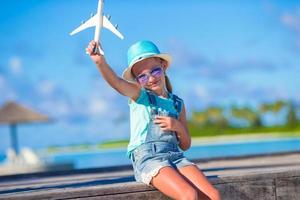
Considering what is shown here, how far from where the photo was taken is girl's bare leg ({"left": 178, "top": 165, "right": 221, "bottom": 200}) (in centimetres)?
354

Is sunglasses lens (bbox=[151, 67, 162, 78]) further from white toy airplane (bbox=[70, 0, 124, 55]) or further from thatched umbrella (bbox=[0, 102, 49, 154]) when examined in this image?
thatched umbrella (bbox=[0, 102, 49, 154])

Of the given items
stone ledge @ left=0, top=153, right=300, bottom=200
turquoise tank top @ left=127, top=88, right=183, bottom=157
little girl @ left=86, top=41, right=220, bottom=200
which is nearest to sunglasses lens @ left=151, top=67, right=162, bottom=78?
little girl @ left=86, top=41, right=220, bottom=200

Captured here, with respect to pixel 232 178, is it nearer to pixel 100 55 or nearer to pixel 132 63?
pixel 132 63

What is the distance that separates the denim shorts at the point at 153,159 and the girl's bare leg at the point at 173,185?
0.12 feet

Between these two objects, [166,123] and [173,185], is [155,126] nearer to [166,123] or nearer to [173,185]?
[166,123]

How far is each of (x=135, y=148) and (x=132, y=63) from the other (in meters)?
0.52

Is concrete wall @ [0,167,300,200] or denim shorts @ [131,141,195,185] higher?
denim shorts @ [131,141,195,185]

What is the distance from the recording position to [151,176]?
359 centimetres

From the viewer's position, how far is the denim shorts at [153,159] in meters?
3.58

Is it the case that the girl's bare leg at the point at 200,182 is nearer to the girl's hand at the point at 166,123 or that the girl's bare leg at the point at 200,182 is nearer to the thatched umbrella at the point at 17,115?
the girl's hand at the point at 166,123

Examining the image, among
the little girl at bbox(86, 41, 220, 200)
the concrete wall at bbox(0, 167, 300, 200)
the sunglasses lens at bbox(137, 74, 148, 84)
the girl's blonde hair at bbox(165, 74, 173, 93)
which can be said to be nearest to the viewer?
the little girl at bbox(86, 41, 220, 200)

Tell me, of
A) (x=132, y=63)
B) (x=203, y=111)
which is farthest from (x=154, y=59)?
(x=203, y=111)

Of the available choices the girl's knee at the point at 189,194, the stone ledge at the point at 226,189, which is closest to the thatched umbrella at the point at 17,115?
the stone ledge at the point at 226,189

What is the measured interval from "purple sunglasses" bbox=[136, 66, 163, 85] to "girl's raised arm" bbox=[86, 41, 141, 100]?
0.07 metres
